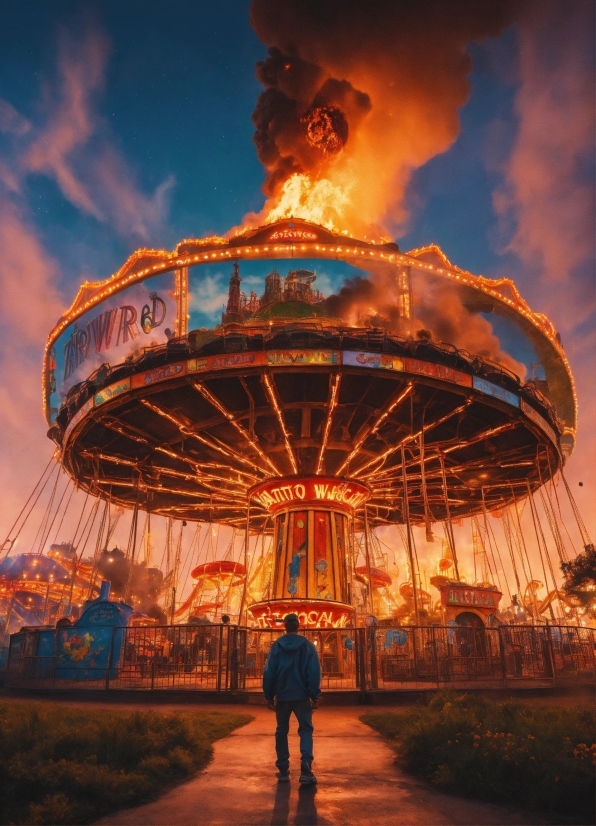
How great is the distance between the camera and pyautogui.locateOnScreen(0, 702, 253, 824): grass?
5059mm

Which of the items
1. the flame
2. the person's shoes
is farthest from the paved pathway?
the flame

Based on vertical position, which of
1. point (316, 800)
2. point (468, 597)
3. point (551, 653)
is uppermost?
point (468, 597)

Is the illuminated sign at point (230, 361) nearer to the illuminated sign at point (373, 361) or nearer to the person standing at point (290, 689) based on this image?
the illuminated sign at point (373, 361)

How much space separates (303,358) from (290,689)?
50.4 feet

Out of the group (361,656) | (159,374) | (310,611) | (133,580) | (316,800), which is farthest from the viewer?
(133,580)

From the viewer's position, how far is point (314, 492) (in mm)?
26828

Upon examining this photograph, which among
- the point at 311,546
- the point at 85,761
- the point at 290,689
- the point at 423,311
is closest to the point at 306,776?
the point at 290,689

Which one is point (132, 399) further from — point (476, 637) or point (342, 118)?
point (342, 118)

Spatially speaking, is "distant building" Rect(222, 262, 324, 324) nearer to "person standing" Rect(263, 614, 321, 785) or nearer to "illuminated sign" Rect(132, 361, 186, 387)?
"illuminated sign" Rect(132, 361, 186, 387)

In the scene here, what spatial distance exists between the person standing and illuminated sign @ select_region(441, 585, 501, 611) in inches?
926

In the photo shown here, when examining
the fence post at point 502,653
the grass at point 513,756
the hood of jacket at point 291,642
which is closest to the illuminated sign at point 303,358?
the fence post at point 502,653

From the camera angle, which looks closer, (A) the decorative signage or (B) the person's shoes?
(B) the person's shoes

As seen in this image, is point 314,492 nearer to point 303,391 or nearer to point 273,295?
point 303,391

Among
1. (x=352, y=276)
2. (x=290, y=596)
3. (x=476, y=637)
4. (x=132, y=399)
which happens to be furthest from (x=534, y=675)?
(x=132, y=399)
